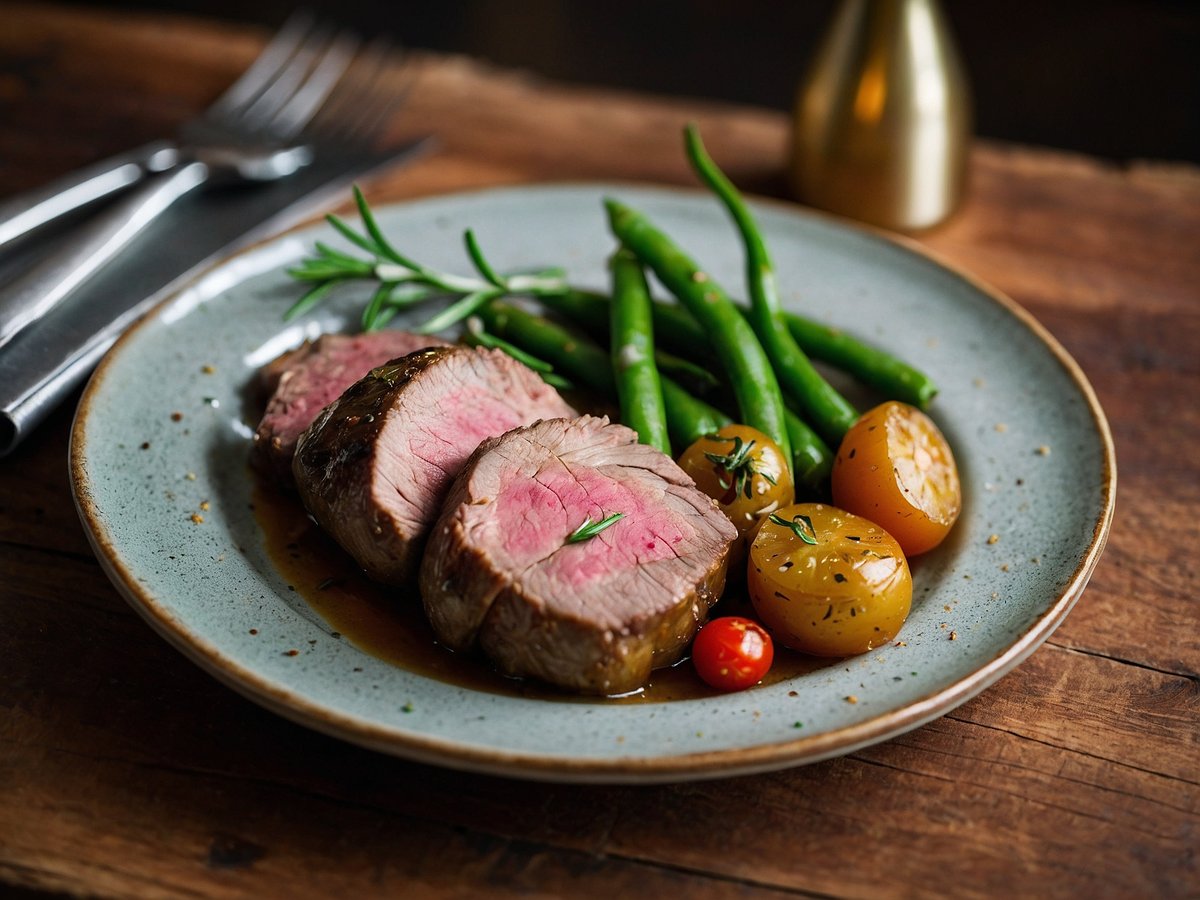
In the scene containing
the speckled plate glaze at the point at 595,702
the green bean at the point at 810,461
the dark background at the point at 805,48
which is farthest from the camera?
the dark background at the point at 805,48

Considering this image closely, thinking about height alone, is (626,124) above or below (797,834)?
above

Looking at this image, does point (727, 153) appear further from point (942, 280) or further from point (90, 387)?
point (90, 387)

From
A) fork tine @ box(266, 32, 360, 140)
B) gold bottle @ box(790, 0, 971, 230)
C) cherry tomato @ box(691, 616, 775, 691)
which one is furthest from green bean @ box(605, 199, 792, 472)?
fork tine @ box(266, 32, 360, 140)

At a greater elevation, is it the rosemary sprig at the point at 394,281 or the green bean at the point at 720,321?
the rosemary sprig at the point at 394,281

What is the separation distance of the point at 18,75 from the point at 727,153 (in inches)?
116

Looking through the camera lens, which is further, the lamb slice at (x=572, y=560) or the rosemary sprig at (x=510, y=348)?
the rosemary sprig at (x=510, y=348)

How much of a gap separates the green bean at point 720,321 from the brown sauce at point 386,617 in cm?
51

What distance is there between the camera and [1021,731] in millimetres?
2359

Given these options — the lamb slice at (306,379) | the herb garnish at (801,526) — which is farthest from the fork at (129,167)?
the herb garnish at (801,526)

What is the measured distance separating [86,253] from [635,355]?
5.25ft

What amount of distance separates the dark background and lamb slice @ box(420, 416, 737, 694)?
5.11 m

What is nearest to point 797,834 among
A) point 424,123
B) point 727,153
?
point 727,153

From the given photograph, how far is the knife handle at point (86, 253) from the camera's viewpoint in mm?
3045

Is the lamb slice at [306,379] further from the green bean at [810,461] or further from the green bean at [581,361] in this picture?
the green bean at [810,461]
